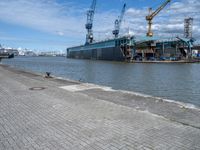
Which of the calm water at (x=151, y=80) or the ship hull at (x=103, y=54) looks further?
the ship hull at (x=103, y=54)

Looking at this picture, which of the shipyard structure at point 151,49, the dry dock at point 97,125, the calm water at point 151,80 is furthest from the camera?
the shipyard structure at point 151,49

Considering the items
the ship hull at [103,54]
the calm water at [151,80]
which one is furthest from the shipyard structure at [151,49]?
the calm water at [151,80]

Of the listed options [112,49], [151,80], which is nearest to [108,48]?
[112,49]

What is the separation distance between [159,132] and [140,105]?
2596 millimetres

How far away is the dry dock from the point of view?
3.92 meters

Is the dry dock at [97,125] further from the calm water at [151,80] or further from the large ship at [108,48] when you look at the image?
the large ship at [108,48]

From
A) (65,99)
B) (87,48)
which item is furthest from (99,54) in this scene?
(65,99)

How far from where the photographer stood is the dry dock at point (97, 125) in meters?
3.92

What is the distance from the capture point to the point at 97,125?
16.3 ft

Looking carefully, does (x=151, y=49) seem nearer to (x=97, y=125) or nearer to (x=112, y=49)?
(x=112, y=49)

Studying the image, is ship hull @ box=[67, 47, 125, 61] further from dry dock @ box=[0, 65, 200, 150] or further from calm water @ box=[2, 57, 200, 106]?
dry dock @ box=[0, 65, 200, 150]

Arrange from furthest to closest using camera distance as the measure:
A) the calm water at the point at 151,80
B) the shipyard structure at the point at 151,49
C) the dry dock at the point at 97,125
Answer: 1. the shipyard structure at the point at 151,49
2. the calm water at the point at 151,80
3. the dry dock at the point at 97,125

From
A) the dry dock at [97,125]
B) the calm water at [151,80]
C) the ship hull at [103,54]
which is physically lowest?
the calm water at [151,80]

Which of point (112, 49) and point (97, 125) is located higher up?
point (112, 49)
